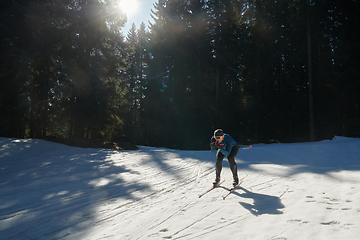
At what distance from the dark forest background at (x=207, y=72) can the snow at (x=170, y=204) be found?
10762 millimetres

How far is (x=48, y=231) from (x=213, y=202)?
3.25m

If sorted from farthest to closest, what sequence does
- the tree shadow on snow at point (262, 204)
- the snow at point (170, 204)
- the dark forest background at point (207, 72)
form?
the dark forest background at point (207, 72)
the tree shadow on snow at point (262, 204)
the snow at point (170, 204)

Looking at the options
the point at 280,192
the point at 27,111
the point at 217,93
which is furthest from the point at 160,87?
the point at 280,192

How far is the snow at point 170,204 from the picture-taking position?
3.64m

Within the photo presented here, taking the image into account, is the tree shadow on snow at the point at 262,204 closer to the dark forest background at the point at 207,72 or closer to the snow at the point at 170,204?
the snow at the point at 170,204

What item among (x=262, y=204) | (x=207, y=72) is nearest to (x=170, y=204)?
(x=262, y=204)

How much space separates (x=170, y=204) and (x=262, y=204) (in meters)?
1.98

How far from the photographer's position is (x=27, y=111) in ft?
54.9

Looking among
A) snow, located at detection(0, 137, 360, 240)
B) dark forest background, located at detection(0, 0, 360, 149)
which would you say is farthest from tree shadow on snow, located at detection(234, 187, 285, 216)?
dark forest background, located at detection(0, 0, 360, 149)

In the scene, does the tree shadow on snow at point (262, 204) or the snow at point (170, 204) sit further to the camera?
the tree shadow on snow at point (262, 204)

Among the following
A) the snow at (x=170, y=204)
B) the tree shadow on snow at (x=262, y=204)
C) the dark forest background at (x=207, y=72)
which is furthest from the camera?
the dark forest background at (x=207, y=72)

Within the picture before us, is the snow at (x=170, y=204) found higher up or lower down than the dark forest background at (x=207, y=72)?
lower down

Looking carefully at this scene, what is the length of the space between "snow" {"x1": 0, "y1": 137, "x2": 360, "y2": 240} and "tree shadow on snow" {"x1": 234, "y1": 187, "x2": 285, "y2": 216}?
0.06ft

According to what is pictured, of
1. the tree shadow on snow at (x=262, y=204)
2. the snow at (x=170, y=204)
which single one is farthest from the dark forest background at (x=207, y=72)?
the tree shadow on snow at (x=262, y=204)
